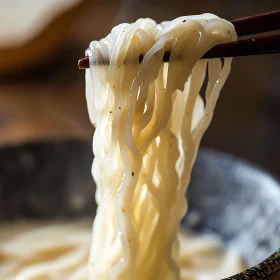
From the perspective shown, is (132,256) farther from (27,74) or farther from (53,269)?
(27,74)

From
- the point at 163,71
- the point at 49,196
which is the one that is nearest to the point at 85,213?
the point at 49,196

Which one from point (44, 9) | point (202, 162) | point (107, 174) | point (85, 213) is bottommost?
point (85, 213)

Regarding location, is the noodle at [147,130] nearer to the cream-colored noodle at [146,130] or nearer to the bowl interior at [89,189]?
the cream-colored noodle at [146,130]

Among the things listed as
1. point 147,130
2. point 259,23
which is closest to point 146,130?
point 147,130

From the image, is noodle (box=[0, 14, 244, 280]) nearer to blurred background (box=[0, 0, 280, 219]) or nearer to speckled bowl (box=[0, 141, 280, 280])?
speckled bowl (box=[0, 141, 280, 280])

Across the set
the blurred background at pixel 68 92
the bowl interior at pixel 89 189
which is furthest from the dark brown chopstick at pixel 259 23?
the blurred background at pixel 68 92

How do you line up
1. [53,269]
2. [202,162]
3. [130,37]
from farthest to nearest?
[202,162], [53,269], [130,37]

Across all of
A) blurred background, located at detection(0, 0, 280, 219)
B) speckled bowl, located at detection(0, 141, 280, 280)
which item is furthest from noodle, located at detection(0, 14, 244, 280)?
blurred background, located at detection(0, 0, 280, 219)
